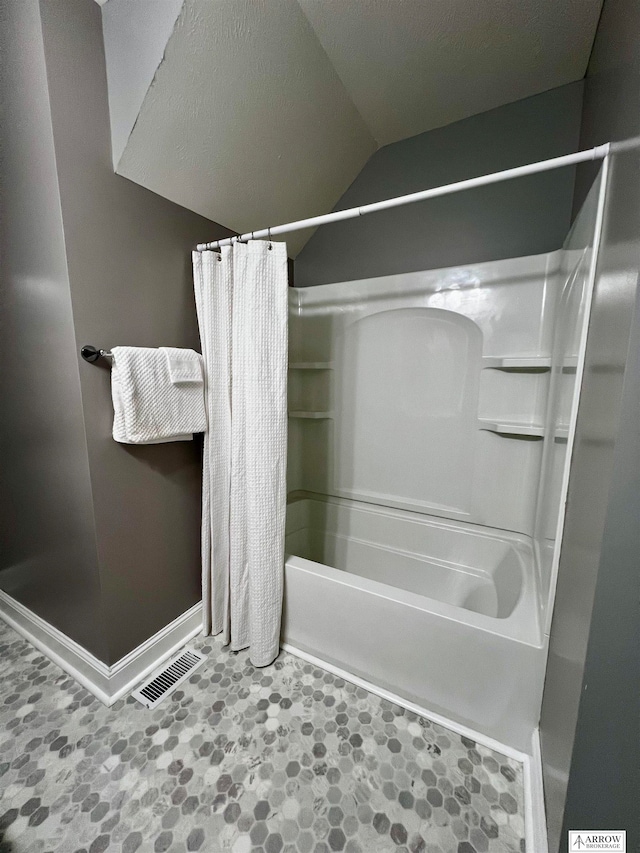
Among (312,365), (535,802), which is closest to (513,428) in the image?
(312,365)

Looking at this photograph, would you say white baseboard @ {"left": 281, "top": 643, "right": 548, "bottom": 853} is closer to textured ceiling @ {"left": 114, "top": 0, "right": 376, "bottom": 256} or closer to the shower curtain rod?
the shower curtain rod

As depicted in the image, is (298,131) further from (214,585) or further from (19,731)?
(19,731)

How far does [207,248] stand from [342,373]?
39.5 inches

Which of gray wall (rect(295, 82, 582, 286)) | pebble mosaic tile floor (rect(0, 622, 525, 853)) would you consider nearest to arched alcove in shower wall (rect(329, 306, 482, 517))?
gray wall (rect(295, 82, 582, 286))

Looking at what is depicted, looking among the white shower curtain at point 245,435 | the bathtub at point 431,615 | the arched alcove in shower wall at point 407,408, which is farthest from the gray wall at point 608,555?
the white shower curtain at point 245,435

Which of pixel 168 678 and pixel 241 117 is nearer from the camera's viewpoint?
pixel 241 117

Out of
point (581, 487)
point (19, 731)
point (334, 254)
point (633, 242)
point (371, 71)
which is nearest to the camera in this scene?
point (633, 242)

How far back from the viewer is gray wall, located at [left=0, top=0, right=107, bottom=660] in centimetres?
101

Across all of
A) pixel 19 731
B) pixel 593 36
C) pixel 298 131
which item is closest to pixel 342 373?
pixel 298 131

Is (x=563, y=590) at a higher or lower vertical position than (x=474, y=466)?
lower

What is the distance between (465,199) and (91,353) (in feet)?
6.10

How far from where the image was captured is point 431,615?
3.76ft

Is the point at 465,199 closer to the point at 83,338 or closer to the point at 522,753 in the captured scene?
the point at 83,338

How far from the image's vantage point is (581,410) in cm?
88
